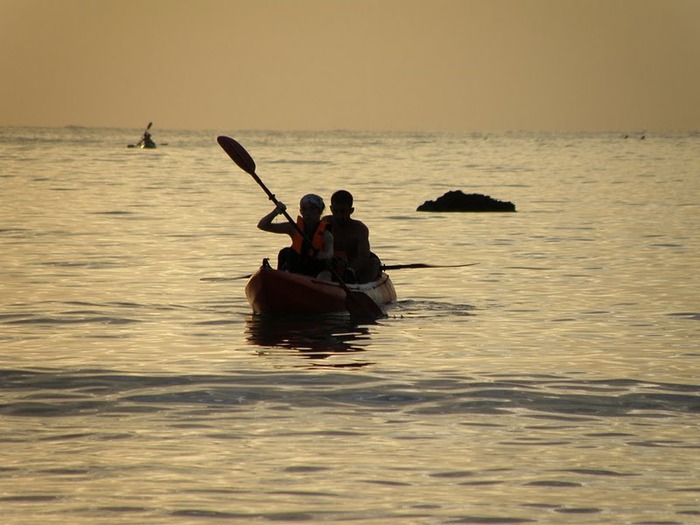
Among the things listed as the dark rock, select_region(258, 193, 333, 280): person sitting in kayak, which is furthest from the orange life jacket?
the dark rock

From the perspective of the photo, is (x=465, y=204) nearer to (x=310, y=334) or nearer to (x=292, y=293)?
(x=292, y=293)

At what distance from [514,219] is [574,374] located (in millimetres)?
27186

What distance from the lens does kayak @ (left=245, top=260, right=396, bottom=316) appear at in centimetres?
1781

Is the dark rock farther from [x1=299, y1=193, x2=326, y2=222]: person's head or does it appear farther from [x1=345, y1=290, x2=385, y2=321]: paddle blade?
[x1=299, y1=193, x2=326, y2=222]: person's head

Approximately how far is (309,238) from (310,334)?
1.34 metres

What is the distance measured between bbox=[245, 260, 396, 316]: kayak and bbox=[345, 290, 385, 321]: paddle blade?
6cm

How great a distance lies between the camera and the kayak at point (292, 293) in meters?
17.8

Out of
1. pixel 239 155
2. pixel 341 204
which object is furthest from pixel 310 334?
pixel 239 155

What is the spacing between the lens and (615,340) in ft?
53.9

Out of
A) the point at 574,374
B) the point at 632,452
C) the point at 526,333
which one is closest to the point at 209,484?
the point at 632,452

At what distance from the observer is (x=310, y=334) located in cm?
1727

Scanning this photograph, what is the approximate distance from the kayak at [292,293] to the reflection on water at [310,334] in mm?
126

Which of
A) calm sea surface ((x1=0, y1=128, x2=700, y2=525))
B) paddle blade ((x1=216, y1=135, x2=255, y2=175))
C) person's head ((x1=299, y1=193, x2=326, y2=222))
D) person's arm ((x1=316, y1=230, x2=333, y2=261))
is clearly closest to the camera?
calm sea surface ((x1=0, y1=128, x2=700, y2=525))

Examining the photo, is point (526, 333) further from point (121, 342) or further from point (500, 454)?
point (500, 454)
